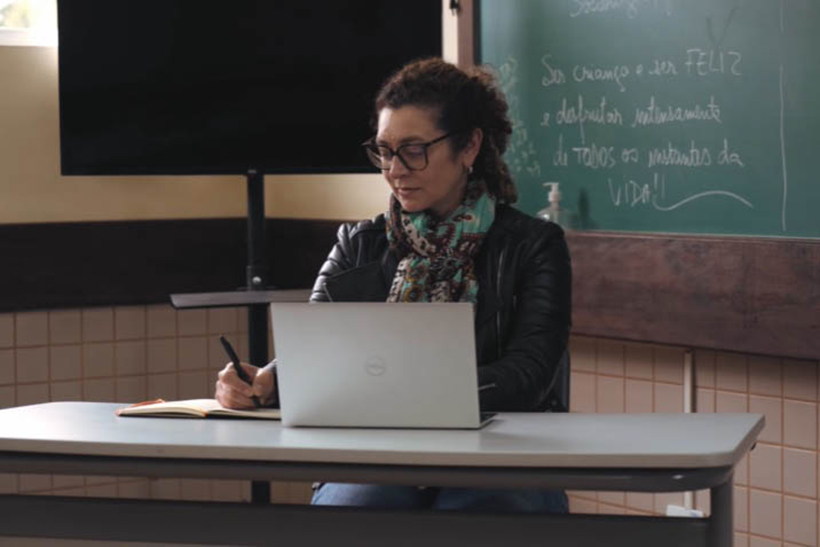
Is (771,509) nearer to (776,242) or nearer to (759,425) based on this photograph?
(776,242)

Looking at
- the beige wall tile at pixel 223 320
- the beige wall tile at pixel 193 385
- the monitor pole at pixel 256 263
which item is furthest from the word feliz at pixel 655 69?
the beige wall tile at pixel 193 385

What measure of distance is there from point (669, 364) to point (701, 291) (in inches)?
12.9

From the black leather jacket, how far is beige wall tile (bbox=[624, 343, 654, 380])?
3.54 feet

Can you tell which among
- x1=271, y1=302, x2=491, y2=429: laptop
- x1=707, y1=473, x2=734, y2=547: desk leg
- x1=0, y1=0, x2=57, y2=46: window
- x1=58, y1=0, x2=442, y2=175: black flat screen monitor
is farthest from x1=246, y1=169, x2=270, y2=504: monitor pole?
x1=707, y1=473, x2=734, y2=547: desk leg

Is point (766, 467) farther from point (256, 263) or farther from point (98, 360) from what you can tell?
point (98, 360)

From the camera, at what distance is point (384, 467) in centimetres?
204

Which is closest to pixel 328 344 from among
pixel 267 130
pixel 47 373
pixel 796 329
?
pixel 796 329

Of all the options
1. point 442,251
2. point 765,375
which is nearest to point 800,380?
point 765,375

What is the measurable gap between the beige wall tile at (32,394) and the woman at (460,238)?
2.09m

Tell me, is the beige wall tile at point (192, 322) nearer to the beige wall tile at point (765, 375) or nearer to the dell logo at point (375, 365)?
the beige wall tile at point (765, 375)

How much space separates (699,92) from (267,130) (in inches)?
55.4

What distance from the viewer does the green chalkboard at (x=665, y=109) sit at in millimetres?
3309

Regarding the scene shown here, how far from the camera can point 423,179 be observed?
282cm

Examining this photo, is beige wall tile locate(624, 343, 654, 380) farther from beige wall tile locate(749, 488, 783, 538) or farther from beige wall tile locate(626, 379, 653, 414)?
beige wall tile locate(749, 488, 783, 538)
